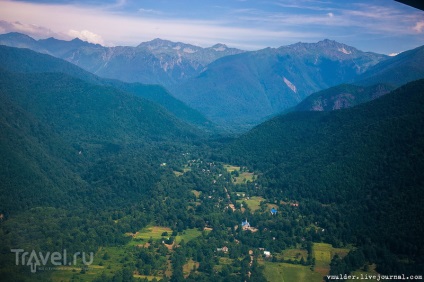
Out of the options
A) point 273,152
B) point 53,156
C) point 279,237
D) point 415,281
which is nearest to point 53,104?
point 53,156

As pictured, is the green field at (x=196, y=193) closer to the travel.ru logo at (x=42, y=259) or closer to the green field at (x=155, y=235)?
the green field at (x=155, y=235)

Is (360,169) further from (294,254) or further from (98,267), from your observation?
(98,267)

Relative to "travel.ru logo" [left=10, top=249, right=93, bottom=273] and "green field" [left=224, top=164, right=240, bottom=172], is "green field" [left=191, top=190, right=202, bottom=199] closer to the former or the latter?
"green field" [left=224, top=164, right=240, bottom=172]

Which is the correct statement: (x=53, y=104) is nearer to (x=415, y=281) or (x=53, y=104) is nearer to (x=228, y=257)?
(x=228, y=257)

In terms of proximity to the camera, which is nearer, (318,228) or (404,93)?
(318,228)

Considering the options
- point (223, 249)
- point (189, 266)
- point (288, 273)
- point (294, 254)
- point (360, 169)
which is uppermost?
point (360, 169)

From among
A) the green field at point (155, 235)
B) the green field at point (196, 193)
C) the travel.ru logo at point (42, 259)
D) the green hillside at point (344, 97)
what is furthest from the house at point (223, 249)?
the green hillside at point (344, 97)

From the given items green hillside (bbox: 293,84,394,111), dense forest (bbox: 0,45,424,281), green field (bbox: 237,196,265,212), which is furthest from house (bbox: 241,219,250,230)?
green hillside (bbox: 293,84,394,111)

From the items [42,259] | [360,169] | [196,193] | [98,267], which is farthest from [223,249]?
[196,193]
